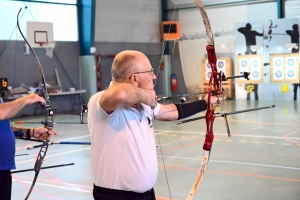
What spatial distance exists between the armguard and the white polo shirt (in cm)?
44

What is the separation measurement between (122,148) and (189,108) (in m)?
0.63

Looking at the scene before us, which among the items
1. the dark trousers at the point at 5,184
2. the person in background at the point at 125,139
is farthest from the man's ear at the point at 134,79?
the dark trousers at the point at 5,184

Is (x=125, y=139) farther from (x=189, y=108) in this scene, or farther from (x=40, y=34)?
(x=40, y=34)

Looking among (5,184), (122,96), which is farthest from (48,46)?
(122,96)

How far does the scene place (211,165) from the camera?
18.7ft

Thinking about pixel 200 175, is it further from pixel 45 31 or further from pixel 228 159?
pixel 45 31

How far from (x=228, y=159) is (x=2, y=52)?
7699 mm

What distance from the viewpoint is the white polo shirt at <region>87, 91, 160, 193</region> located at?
1.97 m

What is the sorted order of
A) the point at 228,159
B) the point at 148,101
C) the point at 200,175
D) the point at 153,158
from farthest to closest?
1. the point at 228,159
2. the point at 200,175
3. the point at 153,158
4. the point at 148,101

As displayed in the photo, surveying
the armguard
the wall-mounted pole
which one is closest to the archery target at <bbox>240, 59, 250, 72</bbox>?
the wall-mounted pole

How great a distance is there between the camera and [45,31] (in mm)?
12352

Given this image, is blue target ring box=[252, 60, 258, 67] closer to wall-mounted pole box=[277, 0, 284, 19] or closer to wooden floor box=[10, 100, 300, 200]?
wall-mounted pole box=[277, 0, 284, 19]

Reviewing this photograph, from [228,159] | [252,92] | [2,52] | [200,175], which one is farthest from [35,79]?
[200,175]

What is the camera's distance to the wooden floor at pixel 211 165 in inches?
179
